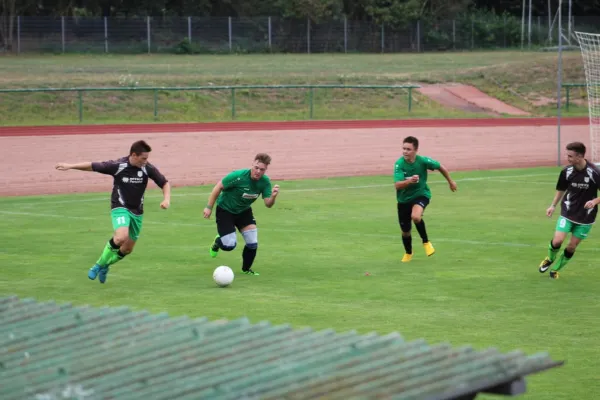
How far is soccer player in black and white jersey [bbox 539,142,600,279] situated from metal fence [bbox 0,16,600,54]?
48272 millimetres

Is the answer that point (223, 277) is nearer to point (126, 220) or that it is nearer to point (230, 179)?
point (126, 220)

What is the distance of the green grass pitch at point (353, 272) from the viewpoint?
11258 mm

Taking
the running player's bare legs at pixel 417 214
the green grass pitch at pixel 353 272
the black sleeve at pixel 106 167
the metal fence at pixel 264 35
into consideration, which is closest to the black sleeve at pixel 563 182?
the green grass pitch at pixel 353 272

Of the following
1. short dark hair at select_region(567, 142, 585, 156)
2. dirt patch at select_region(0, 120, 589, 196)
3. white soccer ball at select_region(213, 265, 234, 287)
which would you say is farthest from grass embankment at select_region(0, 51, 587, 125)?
short dark hair at select_region(567, 142, 585, 156)

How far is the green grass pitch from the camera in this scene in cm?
1126

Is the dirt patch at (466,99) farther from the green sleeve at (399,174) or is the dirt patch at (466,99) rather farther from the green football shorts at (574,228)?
the green football shorts at (574,228)

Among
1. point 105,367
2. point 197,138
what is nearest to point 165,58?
point 197,138

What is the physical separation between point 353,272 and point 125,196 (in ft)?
10.6

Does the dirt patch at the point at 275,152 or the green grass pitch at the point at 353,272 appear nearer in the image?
the green grass pitch at the point at 353,272

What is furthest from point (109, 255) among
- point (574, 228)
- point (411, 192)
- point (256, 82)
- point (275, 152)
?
point (256, 82)

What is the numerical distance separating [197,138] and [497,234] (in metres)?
17.9

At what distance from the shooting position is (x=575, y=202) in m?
14.2

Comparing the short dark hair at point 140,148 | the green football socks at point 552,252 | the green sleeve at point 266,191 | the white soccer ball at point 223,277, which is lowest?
the white soccer ball at point 223,277

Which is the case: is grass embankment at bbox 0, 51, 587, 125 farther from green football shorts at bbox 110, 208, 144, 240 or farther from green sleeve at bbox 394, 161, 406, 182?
green football shorts at bbox 110, 208, 144, 240
